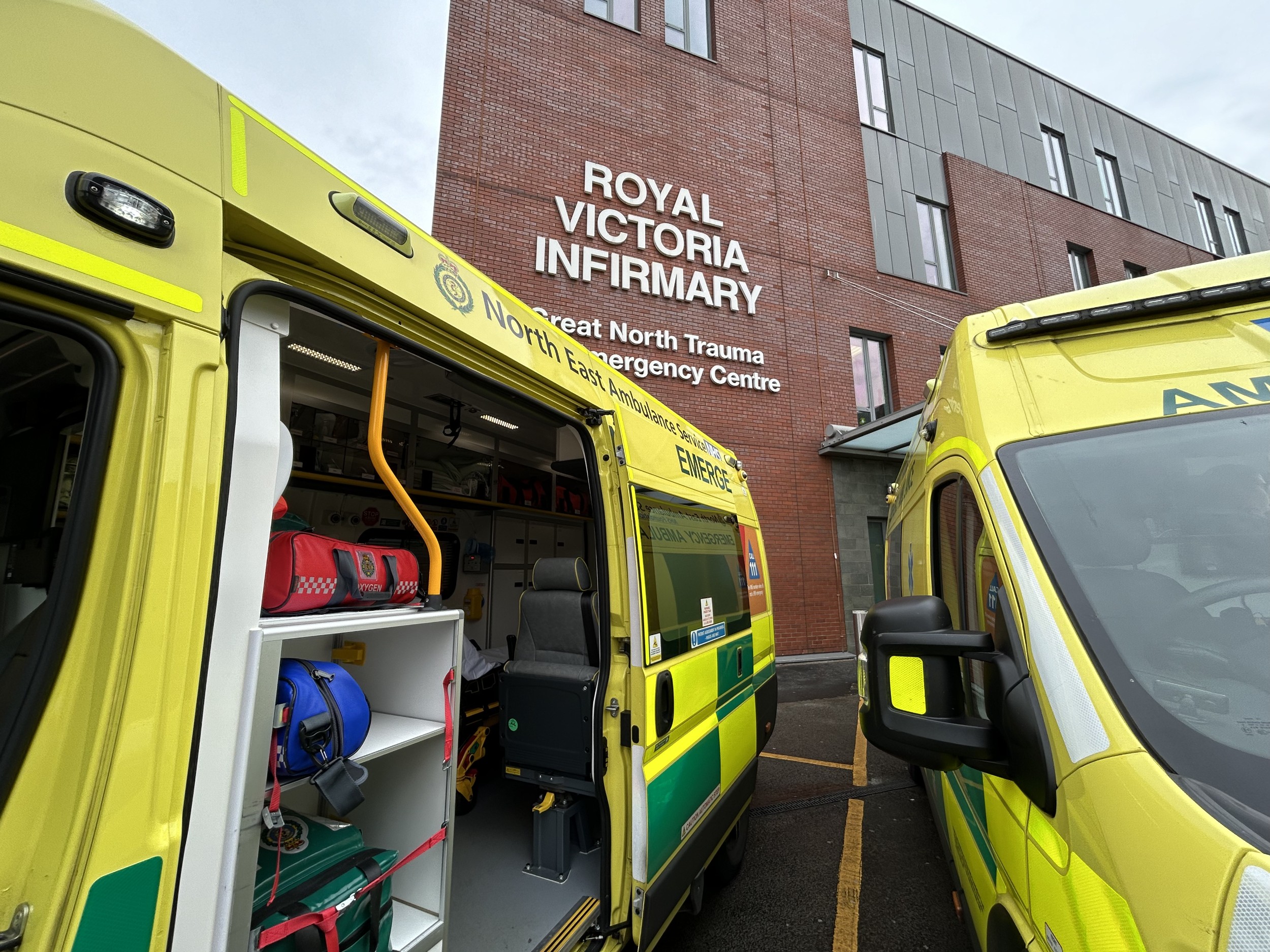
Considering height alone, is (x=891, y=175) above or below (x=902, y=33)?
below

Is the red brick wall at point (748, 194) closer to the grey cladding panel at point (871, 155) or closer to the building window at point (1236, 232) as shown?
the grey cladding panel at point (871, 155)

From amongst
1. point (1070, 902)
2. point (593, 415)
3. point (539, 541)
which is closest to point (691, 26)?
point (539, 541)

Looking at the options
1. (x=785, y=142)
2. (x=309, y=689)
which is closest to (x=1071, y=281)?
(x=785, y=142)

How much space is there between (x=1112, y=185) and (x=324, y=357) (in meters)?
22.0

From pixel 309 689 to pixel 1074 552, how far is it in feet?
6.65

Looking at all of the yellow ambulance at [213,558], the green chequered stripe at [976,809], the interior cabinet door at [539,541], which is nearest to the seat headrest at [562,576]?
the yellow ambulance at [213,558]

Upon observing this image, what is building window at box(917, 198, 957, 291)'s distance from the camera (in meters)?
13.0

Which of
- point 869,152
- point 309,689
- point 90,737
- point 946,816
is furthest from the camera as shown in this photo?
point 869,152

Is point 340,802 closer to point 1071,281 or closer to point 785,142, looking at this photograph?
point 785,142

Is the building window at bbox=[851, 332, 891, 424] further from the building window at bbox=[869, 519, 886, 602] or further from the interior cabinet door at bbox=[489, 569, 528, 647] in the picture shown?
the interior cabinet door at bbox=[489, 569, 528, 647]

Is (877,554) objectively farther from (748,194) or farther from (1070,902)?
(1070,902)

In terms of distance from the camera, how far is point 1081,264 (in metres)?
15.2

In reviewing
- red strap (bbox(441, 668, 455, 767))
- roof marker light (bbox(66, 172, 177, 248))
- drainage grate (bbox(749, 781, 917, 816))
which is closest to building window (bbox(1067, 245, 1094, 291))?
drainage grate (bbox(749, 781, 917, 816))

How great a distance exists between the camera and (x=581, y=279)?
9.34 metres
